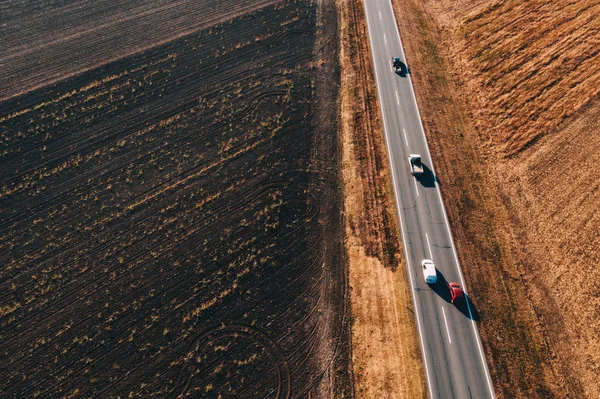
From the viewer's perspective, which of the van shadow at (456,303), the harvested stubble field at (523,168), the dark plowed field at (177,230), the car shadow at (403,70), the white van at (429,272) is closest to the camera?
the dark plowed field at (177,230)

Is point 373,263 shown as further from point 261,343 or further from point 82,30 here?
point 82,30

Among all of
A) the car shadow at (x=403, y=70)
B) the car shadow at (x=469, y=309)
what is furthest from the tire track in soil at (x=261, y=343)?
the car shadow at (x=403, y=70)

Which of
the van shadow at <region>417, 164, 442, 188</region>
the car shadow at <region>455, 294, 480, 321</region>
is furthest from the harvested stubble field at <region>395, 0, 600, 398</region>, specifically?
the van shadow at <region>417, 164, 442, 188</region>

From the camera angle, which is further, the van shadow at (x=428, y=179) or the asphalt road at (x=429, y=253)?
the van shadow at (x=428, y=179)

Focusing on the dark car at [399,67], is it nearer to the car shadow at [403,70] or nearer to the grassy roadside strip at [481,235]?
the car shadow at [403,70]

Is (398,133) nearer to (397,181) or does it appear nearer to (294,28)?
(397,181)

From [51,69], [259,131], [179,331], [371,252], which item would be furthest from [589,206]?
[51,69]

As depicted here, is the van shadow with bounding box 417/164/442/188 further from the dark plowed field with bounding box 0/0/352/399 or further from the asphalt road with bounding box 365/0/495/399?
the dark plowed field with bounding box 0/0/352/399
